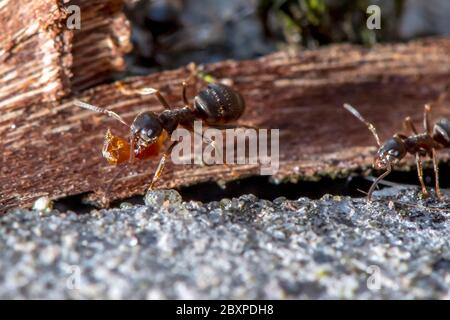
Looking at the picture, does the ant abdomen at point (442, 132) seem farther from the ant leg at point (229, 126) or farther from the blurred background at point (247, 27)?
the ant leg at point (229, 126)

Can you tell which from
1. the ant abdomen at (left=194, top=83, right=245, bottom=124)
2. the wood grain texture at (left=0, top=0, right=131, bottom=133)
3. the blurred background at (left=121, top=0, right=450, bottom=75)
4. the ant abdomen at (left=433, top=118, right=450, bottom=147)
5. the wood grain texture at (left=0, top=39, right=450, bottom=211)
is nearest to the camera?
the wood grain texture at (left=0, top=0, right=131, bottom=133)

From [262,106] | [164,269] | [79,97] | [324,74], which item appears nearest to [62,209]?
[79,97]

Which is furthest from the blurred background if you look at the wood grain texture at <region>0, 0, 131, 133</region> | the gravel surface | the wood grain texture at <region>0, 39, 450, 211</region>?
the gravel surface

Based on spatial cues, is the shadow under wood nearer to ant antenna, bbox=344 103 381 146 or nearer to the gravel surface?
ant antenna, bbox=344 103 381 146

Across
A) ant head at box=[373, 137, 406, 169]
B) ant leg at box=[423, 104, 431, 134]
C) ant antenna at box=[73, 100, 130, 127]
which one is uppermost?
ant leg at box=[423, 104, 431, 134]

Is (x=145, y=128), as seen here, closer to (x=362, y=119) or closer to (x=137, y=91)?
(x=137, y=91)

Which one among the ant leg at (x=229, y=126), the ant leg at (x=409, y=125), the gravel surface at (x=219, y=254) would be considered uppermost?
the ant leg at (x=409, y=125)

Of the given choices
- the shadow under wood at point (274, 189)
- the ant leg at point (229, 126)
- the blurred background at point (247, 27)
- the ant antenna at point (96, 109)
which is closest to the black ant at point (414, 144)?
the shadow under wood at point (274, 189)
